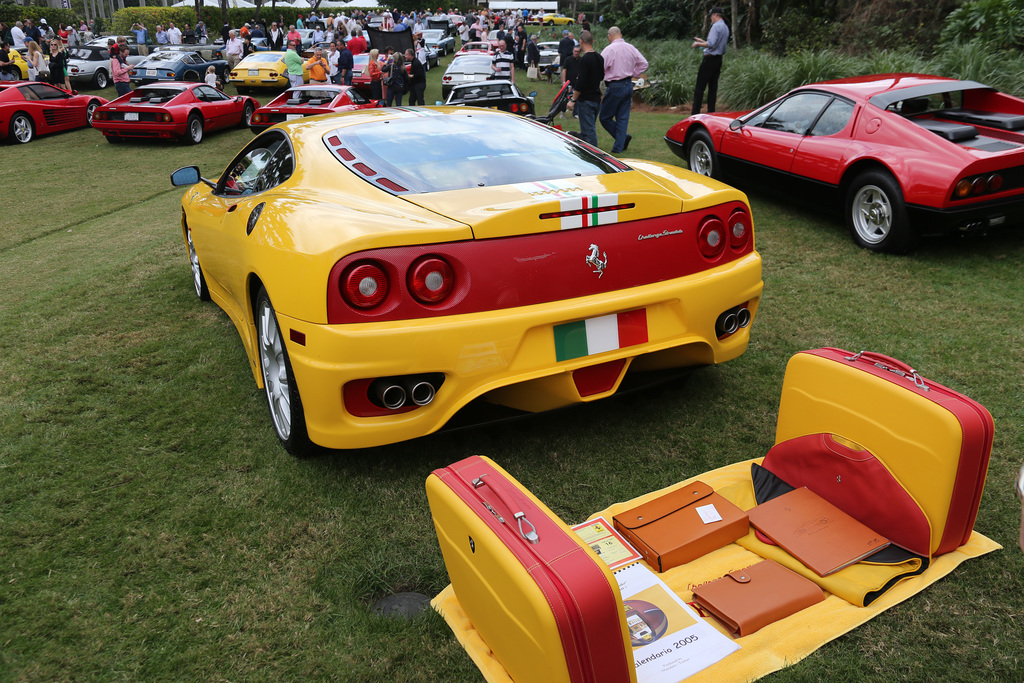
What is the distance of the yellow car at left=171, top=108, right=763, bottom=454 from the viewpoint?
103 inches

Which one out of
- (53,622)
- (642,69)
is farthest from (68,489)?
(642,69)

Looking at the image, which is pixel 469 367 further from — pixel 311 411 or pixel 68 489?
pixel 68 489

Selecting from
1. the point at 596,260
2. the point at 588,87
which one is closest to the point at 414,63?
the point at 588,87

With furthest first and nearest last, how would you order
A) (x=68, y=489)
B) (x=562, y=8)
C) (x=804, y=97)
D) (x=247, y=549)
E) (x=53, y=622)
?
1. (x=562, y=8)
2. (x=804, y=97)
3. (x=68, y=489)
4. (x=247, y=549)
5. (x=53, y=622)

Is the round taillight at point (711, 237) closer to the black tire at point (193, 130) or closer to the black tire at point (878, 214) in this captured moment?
the black tire at point (878, 214)

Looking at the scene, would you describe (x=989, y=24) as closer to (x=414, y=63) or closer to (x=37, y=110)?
(x=414, y=63)

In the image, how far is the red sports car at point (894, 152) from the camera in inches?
204

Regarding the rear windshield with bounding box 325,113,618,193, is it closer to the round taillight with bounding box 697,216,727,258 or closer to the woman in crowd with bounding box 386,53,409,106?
the round taillight with bounding box 697,216,727,258

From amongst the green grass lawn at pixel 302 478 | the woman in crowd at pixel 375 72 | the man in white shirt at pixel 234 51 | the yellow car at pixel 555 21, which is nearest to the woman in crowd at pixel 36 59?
the man in white shirt at pixel 234 51

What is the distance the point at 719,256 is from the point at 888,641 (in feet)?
5.51

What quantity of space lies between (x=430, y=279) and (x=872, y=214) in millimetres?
4580

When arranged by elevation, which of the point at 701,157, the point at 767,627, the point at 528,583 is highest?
the point at 701,157

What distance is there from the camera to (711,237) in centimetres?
323

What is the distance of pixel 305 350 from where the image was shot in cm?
267
